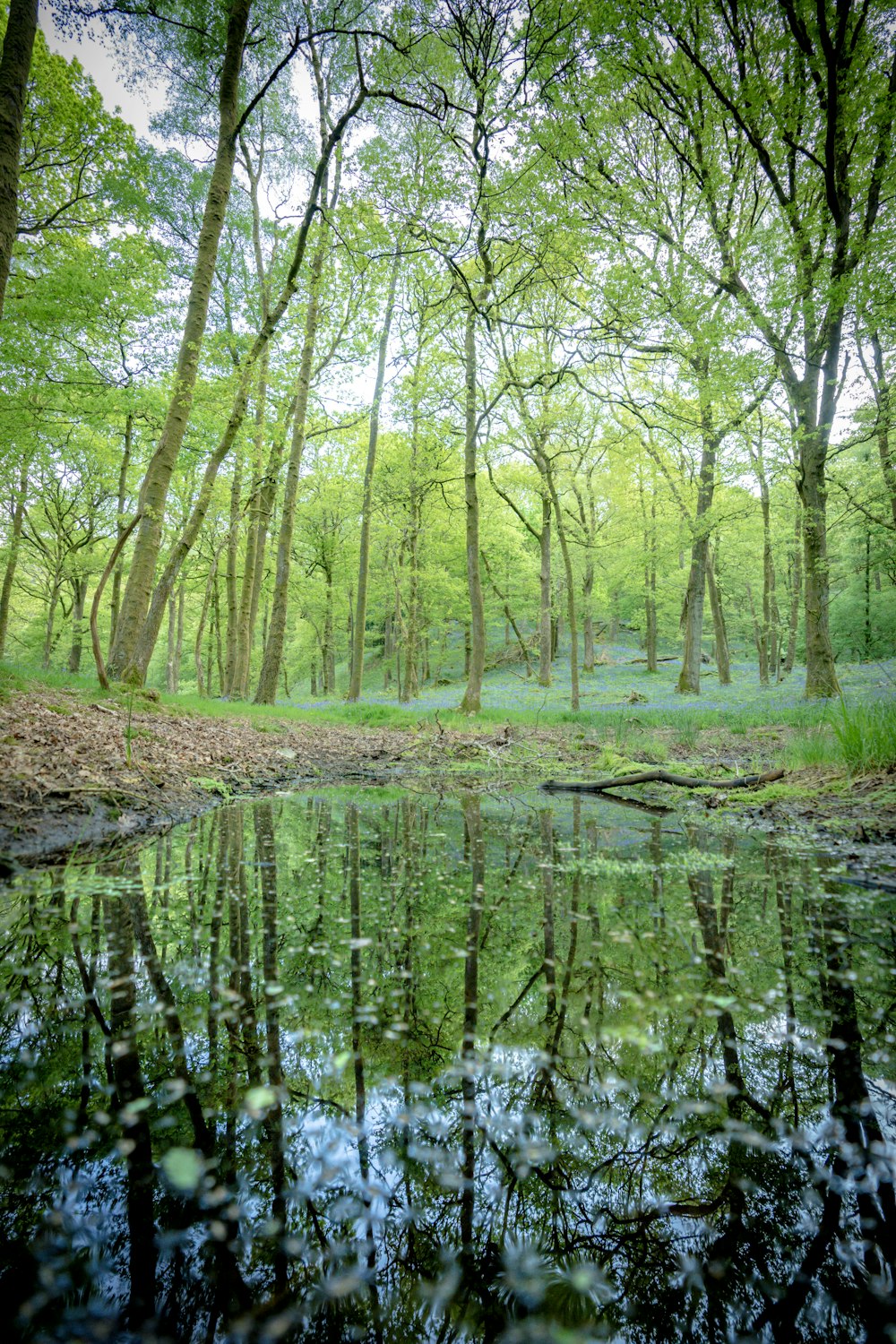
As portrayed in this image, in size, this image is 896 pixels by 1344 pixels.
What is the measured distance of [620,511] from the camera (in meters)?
30.7

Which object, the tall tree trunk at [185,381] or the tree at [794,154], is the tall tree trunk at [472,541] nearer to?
the tree at [794,154]

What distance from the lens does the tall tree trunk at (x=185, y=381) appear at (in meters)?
8.38

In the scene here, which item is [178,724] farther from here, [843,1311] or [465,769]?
[843,1311]

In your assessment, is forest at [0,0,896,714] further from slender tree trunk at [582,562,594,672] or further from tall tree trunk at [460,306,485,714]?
slender tree trunk at [582,562,594,672]

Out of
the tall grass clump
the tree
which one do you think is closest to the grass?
the tall grass clump

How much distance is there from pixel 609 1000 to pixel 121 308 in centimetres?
1592

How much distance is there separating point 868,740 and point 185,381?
34.5 ft

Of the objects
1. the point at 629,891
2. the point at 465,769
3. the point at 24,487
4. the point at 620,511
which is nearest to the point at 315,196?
the point at 465,769

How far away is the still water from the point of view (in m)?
0.96

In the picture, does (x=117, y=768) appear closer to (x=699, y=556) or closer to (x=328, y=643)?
(x=699, y=556)

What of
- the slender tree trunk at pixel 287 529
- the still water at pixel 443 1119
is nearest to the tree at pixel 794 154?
the slender tree trunk at pixel 287 529

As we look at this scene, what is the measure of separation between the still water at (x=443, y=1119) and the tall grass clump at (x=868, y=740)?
9.85 feet

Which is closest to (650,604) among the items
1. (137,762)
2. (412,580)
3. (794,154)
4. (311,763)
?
(412,580)

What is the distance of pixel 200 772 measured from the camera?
244 inches
